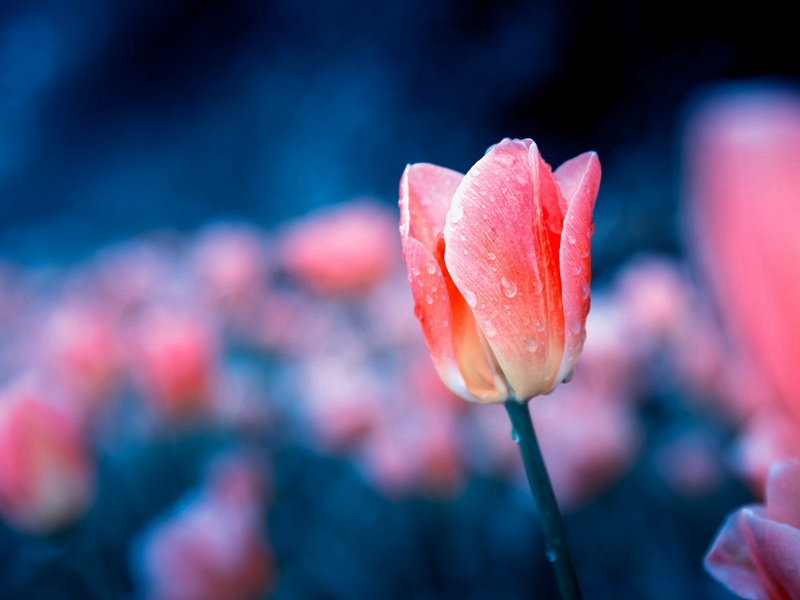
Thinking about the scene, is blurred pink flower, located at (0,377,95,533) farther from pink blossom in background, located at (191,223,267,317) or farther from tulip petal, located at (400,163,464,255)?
pink blossom in background, located at (191,223,267,317)

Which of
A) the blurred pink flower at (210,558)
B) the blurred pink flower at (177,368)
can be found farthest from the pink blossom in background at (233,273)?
the blurred pink flower at (210,558)

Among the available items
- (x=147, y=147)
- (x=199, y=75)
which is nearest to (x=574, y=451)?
(x=199, y=75)

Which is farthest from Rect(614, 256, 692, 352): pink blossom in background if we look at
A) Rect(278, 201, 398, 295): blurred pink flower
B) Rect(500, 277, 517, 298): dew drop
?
Rect(500, 277, 517, 298): dew drop

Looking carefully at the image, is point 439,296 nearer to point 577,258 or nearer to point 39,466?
point 577,258

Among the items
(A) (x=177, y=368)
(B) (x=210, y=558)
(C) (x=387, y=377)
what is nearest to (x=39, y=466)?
(B) (x=210, y=558)

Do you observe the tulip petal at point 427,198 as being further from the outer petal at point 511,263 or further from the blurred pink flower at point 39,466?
the blurred pink flower at point 39,466

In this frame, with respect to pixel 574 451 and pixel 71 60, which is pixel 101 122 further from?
pixel 574 451
